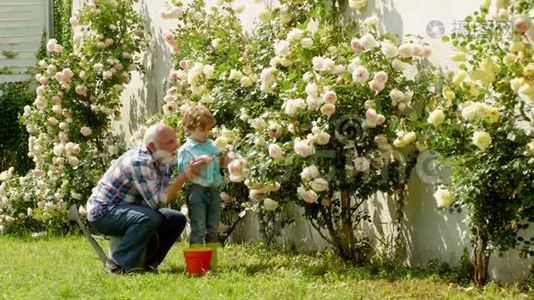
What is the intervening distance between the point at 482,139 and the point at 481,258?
35.5 inches

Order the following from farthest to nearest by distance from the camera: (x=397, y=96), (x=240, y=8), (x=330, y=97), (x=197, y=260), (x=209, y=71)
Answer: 1. (x=240, y=8)
2. (x=209, y=71)
3. (x=197, y=260)
4. (x=397, y=96)
5. (x=330, y=97)

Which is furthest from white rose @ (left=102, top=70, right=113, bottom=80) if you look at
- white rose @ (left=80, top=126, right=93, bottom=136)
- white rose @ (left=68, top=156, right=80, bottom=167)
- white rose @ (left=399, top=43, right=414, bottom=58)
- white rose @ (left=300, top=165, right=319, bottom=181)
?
white rose @ (left=399, top=43, right=414, bottom=58)

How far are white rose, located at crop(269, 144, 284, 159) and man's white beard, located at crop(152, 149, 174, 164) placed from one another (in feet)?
2.68

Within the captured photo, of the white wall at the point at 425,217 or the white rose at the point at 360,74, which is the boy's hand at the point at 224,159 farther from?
the white rose at the point at 360,74

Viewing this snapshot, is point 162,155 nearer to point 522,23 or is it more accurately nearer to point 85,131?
point 522,23

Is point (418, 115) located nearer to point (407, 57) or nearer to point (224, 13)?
point (407, 57)

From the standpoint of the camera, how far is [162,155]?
20.7 feet

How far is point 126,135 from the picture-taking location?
10.8 m

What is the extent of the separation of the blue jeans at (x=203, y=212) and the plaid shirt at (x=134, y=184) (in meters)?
0.34

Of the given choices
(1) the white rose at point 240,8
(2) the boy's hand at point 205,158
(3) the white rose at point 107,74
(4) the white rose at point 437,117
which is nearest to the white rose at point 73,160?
(3) the white rose at point 107,74

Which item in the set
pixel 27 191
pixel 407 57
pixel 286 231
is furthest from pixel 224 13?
pixel 27 191

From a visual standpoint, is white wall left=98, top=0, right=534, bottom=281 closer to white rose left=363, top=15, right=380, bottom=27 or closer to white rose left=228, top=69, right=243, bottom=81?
white rose left=363, top=15, right=380, bottom=27

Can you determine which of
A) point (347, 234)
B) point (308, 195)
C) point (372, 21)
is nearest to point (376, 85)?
point (372, 21)

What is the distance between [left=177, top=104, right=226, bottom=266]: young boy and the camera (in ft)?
21.4
